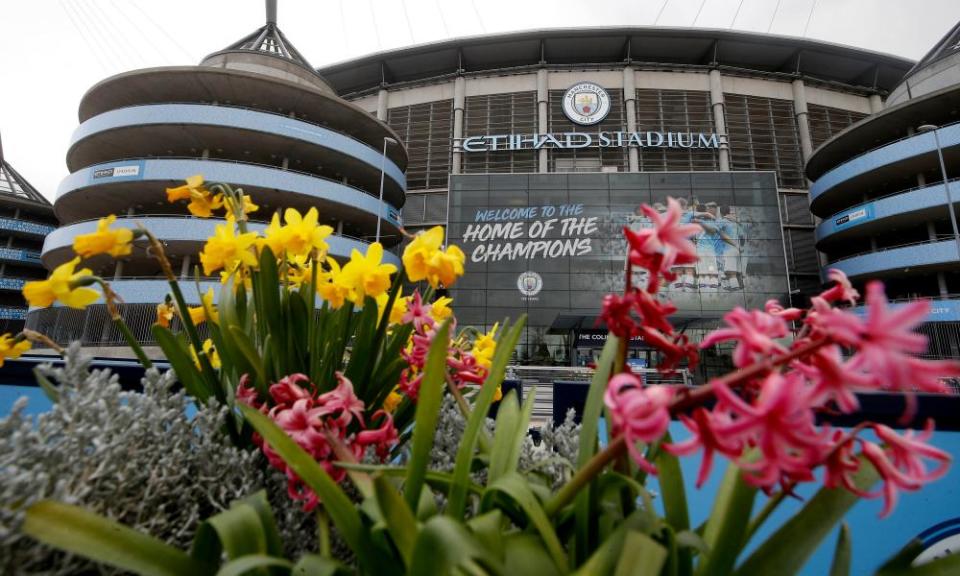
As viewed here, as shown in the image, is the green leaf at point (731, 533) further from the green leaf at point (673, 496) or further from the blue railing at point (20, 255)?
the blue railing at point (20, 255)

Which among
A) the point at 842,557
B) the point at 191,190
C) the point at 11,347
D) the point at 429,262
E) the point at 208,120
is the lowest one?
the point at 842,557

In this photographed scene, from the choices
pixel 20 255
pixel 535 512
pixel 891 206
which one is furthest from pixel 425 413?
pixel 20 255

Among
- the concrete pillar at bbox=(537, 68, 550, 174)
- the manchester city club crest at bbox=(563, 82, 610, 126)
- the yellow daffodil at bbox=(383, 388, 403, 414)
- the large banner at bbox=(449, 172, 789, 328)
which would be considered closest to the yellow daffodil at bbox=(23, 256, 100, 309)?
the yellow daffodil at bbox=(383, 388, 403, 414)

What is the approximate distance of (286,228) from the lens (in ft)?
4.09

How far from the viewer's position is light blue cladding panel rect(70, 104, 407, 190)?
65.0 ft

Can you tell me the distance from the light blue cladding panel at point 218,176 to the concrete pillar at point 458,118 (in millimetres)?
7694

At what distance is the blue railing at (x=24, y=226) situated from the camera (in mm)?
34031

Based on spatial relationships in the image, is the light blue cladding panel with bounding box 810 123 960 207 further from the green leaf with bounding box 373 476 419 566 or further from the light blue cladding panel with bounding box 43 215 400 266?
the green leaf with bounding box 373 476 419 566

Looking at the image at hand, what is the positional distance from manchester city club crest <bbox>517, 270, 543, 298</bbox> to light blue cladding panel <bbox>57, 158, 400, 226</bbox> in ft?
22.4

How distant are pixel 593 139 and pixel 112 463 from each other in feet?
91.4

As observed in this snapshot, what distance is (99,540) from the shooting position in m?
0.65

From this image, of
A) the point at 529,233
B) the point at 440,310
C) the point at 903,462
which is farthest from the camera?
the point at 529,233

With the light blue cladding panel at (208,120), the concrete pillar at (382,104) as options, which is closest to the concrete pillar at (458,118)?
the concrete pillar at (382,104)

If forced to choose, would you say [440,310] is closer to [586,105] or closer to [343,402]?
[343,402]
